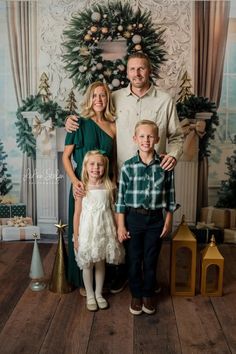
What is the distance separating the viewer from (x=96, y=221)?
2463 mm

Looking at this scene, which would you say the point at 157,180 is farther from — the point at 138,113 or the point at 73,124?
the point at 73,124

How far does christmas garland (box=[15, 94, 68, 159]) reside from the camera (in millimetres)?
3766

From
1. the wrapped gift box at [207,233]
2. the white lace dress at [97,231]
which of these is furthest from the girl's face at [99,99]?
the wrapped gift box at [207,233]

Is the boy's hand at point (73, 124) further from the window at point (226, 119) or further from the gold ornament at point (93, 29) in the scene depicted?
the window at point (226, 119)

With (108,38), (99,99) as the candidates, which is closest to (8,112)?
(108,38)

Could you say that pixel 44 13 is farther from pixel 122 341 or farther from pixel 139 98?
pixel 122 341

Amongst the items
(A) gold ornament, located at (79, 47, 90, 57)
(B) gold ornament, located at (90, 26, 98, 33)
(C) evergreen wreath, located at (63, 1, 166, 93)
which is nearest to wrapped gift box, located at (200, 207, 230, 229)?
(C) evergreen wreath, located at (63, 1, 166, 93)

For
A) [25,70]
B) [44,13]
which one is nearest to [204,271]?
[25,70]

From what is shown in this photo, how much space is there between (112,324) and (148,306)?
27 cm

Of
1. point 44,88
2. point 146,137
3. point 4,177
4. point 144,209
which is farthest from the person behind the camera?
point 4,177

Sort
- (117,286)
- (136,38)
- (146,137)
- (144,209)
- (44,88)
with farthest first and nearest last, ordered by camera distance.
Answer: (44,88)
(136,38)
(117,286)
(144,209)
(146,137)

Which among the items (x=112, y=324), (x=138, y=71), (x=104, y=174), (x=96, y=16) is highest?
(x=96, y=16)

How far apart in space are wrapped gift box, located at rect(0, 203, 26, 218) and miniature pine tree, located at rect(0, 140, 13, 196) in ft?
0.45

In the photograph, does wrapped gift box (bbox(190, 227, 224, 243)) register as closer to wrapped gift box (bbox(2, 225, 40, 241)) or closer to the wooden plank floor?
the wooden plank floor
